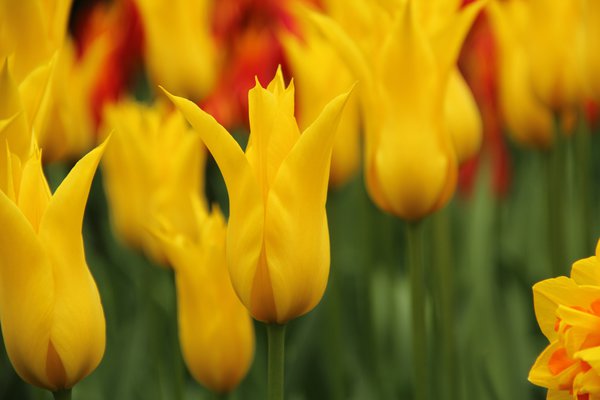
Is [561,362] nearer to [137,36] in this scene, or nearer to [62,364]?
[62,364]

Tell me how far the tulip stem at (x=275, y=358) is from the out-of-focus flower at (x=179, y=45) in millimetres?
792

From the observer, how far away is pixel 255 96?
29.2 inches

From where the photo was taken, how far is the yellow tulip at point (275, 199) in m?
0.73

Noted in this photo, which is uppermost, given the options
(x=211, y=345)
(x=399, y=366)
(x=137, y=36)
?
(x=137, y=36)

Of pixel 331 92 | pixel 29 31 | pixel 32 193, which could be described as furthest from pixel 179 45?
pixel 32 193

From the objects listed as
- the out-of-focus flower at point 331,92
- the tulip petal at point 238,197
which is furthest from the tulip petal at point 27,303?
the out-of-focus flower at point 331,92

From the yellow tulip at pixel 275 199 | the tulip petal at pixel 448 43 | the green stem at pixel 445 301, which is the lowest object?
the green stem at pixel 445 301

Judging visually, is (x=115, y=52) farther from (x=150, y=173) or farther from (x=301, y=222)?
(x=301, y=222)

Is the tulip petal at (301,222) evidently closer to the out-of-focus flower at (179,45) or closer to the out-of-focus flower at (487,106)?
the out-of-focus flower at (179,45)

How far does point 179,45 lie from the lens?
1.50 metres

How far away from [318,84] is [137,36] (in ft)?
2.48

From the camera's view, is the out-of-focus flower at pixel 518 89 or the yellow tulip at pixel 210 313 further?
the out-of-focus flower at pixel 518 89

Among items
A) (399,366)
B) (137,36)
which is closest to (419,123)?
(399,366)

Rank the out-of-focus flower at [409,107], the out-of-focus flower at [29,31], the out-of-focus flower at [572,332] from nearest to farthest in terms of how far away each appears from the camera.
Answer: the out-of-focus flower at [572,332], the out-of-focus flower at [409,107], the out-of-focus flower at [29,31]
